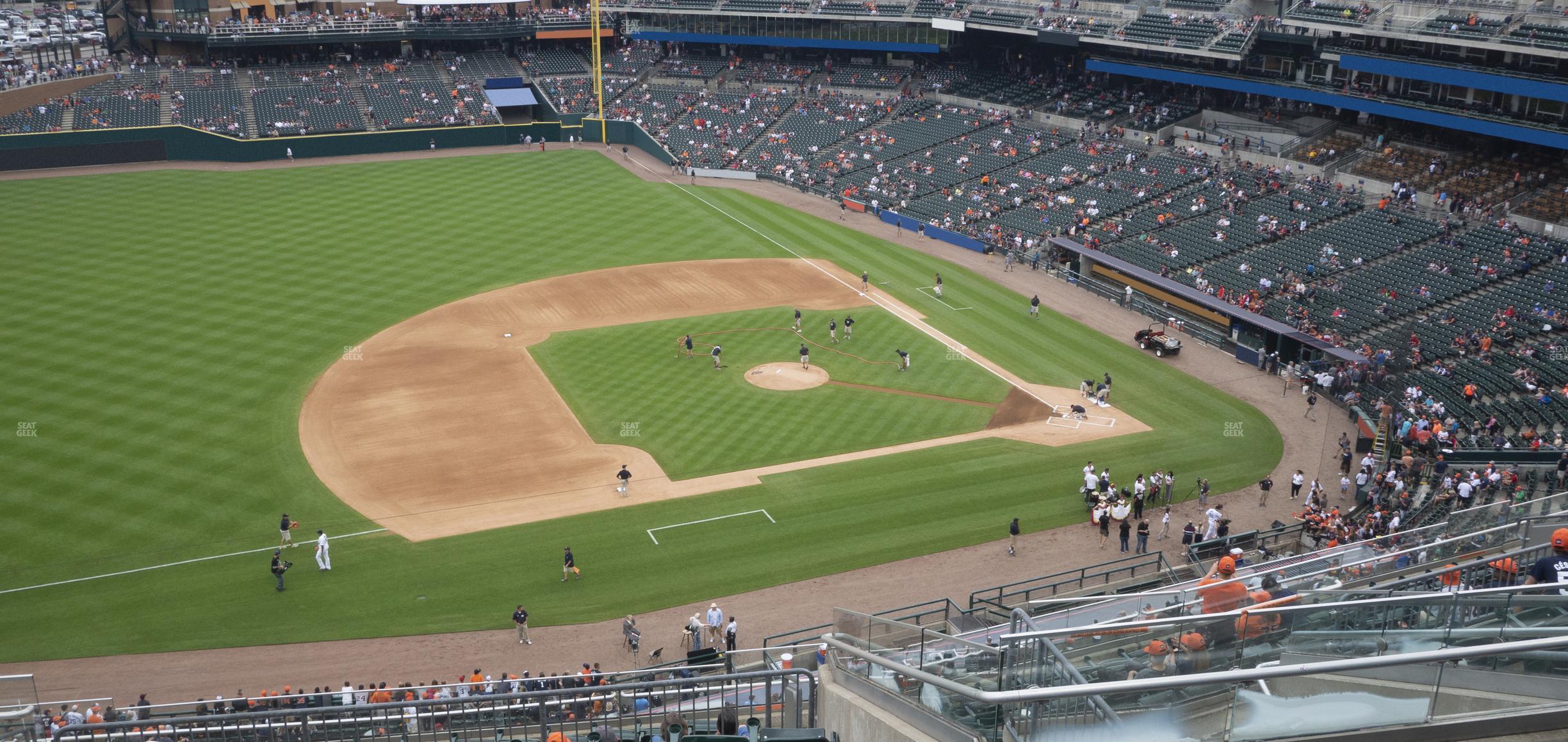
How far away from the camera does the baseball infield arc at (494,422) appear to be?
108ft

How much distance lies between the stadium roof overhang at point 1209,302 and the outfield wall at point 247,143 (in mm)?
31726

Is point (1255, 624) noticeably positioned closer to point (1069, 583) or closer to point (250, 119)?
point (1069, 583)

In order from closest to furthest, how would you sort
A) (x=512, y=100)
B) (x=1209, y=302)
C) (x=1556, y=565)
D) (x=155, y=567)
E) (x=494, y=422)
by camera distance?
(x=1556, y=565)
(x=155, y=567)
(x=494, y=422)
(x=1209, y=302)
(x=512, y=100)

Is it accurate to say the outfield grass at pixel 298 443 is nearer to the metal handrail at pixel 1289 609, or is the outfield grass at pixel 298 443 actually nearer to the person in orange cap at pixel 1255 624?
the metal handrail at pixel 1289 609

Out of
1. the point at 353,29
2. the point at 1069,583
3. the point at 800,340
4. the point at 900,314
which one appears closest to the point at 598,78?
the point at 353,29

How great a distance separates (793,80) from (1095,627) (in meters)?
76.5

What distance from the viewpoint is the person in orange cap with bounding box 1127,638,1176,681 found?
9.85m

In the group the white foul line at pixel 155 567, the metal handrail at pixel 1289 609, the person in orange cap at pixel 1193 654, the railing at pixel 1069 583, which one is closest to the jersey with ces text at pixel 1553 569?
the metal handrail at pixel 1289 609

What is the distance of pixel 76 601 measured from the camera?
90.0 feet

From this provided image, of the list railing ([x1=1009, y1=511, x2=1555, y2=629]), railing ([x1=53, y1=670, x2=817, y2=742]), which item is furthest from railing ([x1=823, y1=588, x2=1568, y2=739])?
railing ([x1=53, y1=670, x2=817, y2=742])

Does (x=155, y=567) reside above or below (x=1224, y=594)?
below

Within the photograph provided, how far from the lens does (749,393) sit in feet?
132

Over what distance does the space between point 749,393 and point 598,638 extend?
49.0 feet

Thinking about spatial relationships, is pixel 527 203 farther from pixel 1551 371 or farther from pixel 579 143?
pixel 1551 371
